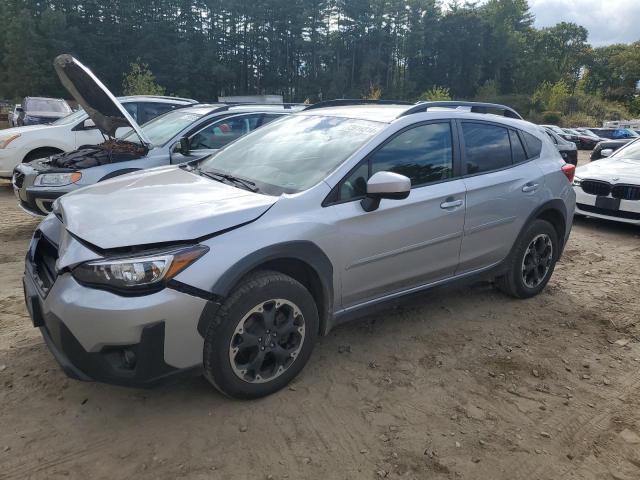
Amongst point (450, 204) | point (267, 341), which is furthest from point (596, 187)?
point (267, 341)

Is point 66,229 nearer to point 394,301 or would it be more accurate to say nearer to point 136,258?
point 136,258

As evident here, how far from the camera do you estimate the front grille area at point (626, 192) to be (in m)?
7.13

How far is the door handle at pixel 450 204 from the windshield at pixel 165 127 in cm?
397

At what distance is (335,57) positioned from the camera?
8469 centimetres

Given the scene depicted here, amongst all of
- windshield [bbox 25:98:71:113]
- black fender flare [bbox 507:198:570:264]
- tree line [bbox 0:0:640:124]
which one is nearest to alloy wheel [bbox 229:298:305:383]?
black fender flare [bbox 507:198:570:264]

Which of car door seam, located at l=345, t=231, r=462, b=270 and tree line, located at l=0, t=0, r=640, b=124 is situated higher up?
tree line, located at l=0, t=0, r=640, b=124

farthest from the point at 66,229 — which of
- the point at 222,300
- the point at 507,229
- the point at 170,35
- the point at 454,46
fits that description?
the point at 454,46

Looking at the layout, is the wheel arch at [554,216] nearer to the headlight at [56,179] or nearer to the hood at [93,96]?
the hood at [93,96]

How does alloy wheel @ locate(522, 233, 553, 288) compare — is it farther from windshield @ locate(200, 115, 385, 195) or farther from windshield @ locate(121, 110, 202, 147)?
windshield @ locate(121, 110, 202, 147)

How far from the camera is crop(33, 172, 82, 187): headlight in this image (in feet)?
18.4

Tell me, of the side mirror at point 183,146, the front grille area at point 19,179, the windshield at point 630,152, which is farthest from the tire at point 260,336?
the windshield at point 630,152

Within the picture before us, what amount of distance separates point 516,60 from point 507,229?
324 ft

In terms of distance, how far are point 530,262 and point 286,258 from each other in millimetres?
2704

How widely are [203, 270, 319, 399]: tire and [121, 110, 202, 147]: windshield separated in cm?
409
